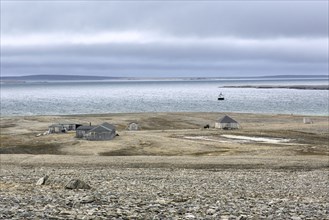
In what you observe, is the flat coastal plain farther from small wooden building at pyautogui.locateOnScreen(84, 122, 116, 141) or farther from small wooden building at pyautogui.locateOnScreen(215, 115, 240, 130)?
small wooden building at pyautogui.locateOnScreen(215, 115, 240, 130)

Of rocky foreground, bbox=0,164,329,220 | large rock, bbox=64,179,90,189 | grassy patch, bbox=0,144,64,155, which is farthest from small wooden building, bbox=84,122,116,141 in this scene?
large rock, bbox=64,179,90,189

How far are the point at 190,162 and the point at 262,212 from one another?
2371 cm

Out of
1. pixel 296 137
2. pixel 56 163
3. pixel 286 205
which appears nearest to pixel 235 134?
pixel 296 137

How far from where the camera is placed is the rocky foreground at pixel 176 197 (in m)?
13.5

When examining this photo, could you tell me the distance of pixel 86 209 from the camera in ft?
46.1

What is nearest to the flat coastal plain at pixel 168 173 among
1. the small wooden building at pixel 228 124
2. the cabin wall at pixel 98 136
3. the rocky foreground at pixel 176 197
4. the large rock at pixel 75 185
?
the rocky foreground at pixel 176 197

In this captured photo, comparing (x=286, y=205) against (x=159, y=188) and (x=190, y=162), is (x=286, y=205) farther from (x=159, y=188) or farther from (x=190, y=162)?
(x=190, y=162)

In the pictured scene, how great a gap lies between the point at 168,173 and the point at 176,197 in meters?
13.2

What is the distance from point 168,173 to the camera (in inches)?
1235

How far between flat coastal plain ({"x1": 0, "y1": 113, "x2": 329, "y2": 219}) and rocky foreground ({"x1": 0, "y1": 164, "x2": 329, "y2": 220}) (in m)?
0.04

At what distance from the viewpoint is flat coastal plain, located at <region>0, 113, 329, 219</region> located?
14.5 m

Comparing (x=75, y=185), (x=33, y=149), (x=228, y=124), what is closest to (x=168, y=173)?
(x=75, y=185)

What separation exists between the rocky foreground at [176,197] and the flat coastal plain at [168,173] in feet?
0.12

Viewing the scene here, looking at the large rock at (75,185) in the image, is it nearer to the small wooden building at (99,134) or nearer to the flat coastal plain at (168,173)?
the flat coastal plain at (168,173)
